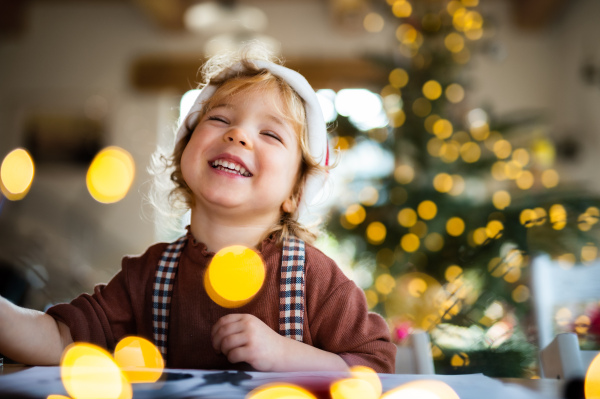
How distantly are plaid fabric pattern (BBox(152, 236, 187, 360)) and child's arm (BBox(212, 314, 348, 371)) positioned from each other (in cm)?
12

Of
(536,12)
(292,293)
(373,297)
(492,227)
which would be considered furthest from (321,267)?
(536,12)

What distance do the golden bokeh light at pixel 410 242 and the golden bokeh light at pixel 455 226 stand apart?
0.11 m

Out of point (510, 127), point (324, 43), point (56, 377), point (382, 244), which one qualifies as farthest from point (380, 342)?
point (324, 43)

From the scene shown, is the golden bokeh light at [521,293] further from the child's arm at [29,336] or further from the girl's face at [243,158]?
the child's arm at [29,336]

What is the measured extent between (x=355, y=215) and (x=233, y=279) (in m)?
1.15

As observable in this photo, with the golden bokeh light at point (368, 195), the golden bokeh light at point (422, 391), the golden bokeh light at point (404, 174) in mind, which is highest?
the golden bokeh light at point (404, 174)

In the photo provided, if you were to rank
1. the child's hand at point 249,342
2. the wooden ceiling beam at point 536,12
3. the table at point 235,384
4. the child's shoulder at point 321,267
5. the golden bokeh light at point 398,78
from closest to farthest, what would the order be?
the table at point 235,384 → the child's hand at point 249,342 → the child's shoulder at point 321,267 → the golden bokeh light at point 398,78 → the wooden ceiling beam at point 536,12

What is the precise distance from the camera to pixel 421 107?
183cm

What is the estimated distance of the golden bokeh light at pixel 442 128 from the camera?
1808mm

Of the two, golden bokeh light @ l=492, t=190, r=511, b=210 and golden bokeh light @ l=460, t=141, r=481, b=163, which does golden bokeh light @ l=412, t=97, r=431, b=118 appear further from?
golden bokeh light @ l=492, t=190, r=511, b=210

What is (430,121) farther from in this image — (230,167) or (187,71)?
(187,71)

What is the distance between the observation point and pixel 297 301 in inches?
23.3

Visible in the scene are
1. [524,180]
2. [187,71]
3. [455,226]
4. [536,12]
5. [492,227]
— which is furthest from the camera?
[187,71]

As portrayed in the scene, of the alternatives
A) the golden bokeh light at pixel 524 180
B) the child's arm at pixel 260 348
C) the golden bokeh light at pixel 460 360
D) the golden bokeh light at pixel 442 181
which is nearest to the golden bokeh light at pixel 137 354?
the child's arm at pixel 260 348
